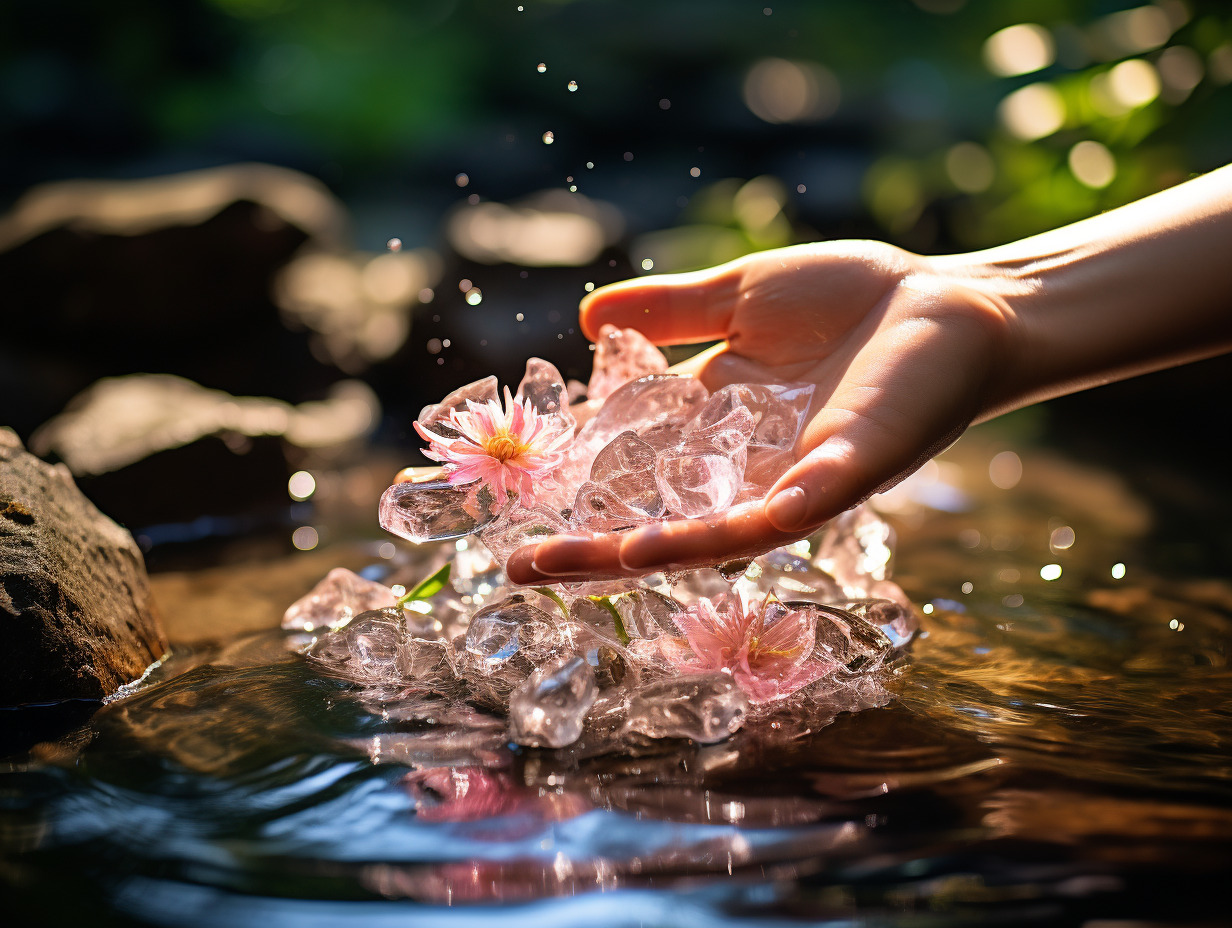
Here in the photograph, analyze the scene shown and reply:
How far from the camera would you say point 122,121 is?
6.95 metres

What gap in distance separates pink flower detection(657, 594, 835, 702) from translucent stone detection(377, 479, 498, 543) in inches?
13.6

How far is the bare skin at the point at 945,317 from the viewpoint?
137cm

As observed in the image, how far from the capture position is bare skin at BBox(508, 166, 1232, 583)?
1373 mm

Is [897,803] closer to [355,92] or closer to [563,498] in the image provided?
[563,498]

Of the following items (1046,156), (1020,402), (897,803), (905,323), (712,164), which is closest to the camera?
(897,803)

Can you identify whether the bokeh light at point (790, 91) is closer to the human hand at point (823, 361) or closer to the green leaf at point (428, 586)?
the human hand at point (823, 361)

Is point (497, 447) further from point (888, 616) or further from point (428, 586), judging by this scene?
point (888, 616)

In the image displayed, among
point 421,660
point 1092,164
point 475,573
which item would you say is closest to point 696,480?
point 421,660

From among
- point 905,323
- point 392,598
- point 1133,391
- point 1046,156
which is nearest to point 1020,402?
point 905,323

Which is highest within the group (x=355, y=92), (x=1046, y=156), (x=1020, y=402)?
(x=355, y=92)

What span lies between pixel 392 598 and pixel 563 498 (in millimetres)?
496

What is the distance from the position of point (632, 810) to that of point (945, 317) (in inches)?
35.3

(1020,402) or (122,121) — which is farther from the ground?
(122,121)

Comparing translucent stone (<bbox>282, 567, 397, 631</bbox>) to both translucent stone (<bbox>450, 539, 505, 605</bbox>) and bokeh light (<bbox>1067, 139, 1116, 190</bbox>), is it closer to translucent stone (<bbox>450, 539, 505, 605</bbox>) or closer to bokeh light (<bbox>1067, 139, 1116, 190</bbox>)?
translucent stone (<bbox>450, 539, 505, 605</bbox>)
